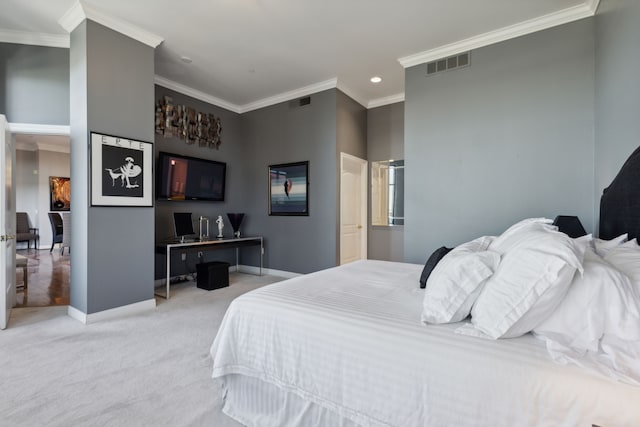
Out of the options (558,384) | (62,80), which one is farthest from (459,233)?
(62,80)

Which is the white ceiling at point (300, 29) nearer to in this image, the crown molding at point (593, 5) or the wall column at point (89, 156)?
the crown molding at point (593, 5)

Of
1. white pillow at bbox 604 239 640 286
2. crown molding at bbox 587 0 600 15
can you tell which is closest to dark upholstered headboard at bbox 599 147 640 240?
white pillow at bbox 604 239 640 286

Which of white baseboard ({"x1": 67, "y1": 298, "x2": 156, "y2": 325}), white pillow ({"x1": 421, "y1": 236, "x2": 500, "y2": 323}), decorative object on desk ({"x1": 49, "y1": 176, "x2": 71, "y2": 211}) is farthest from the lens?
decorative object on desk ({"x1": 49, "y1": 176, "x2": 71, "y2": 211})

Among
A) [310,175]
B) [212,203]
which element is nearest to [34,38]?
[212,203]

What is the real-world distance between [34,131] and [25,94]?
432 mm

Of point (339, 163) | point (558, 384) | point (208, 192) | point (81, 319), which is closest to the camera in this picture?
point (558, 384)

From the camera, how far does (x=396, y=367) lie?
3.76 ft

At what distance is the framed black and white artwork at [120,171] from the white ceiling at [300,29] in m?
1.24

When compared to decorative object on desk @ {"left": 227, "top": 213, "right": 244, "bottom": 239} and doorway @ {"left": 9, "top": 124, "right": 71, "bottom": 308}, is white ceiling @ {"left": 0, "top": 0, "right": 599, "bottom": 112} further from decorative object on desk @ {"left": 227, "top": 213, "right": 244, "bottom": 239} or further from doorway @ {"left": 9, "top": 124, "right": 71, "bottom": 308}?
doorway @ {"left": 9, "top": 124, "right": 71, "bottom": 308}

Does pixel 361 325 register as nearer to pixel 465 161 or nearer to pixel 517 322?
pixel 517 322

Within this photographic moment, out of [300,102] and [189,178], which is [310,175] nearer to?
[300,102]

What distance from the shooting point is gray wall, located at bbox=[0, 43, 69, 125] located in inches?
132

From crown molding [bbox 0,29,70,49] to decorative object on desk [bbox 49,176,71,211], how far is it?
674 centimetres

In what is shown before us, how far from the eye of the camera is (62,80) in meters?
3.46
